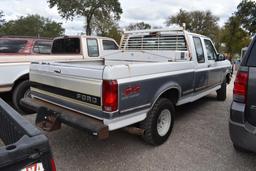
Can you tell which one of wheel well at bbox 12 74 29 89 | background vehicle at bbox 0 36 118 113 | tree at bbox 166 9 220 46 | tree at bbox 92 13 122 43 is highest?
tree at bbox 166 9 220 46

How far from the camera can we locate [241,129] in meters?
2.66

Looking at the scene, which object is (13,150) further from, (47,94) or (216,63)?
(216,63)

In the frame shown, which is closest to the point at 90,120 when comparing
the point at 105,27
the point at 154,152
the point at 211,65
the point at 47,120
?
the point at 47,120

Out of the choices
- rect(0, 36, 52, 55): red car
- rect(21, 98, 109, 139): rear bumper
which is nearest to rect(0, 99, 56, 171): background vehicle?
rect(21, 98, 109, 139): rear bumper

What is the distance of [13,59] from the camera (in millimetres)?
4801

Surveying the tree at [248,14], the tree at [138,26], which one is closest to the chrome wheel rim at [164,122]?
the tree at [248,14]

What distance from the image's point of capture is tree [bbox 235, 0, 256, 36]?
30531 mm

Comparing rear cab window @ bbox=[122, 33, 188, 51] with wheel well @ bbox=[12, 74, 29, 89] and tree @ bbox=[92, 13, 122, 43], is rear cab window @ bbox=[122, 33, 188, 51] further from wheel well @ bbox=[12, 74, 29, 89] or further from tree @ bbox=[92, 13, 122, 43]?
tree @ bbox=[92, 13, 122, 43]

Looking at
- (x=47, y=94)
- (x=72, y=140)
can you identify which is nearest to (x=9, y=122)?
(x=47, y=94)

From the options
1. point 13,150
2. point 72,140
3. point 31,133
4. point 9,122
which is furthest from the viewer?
point 72,140

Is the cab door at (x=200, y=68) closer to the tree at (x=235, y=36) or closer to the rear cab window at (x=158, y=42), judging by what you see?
the rear cab window at (x=158, y=42)

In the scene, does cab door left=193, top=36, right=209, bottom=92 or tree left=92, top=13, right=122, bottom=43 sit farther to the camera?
tree left=92, top=13, right=122, bottom=43

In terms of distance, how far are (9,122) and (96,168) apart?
170 centimetres

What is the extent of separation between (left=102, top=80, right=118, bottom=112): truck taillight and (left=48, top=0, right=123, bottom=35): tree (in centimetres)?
2512
